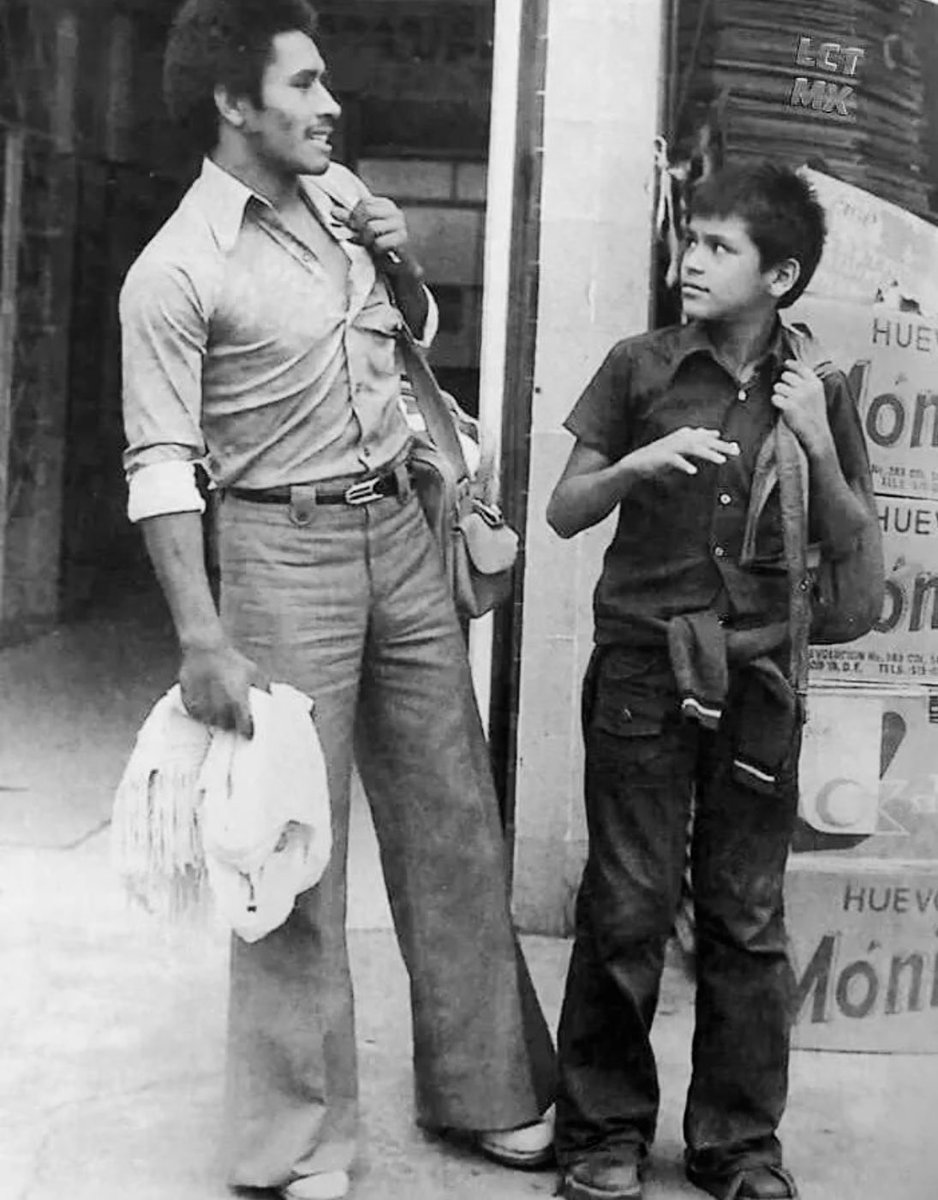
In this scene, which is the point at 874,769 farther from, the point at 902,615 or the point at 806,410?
the point at 806,410

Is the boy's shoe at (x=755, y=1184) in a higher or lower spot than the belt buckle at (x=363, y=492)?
lower

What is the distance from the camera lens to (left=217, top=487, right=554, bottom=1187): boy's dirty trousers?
3184 mm

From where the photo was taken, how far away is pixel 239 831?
299cm

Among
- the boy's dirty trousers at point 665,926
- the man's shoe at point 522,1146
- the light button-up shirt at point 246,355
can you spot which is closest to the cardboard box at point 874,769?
the boy's dirty trousers at point 665,926

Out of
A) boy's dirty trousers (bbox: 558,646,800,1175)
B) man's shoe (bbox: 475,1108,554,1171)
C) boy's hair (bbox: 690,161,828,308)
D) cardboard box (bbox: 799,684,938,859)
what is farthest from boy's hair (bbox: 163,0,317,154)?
man's shoe (bbox: 475,1108,554,1171)

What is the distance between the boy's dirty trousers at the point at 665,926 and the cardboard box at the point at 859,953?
0.71 m

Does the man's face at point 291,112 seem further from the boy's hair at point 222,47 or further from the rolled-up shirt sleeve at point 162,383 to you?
the rolled-up shirt sleeve at point 162,383

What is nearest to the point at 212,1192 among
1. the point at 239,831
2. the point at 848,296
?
the point at 239,831

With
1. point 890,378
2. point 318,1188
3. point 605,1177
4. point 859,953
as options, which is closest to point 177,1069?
point 318,1188

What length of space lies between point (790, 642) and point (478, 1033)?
0.92 meters

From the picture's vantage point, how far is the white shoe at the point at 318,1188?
10.6 ft

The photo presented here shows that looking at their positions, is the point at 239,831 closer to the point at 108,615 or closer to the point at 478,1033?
the point at 478,1033

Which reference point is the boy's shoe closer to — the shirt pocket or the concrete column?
the concrete column

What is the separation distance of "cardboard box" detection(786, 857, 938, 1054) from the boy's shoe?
745mm
